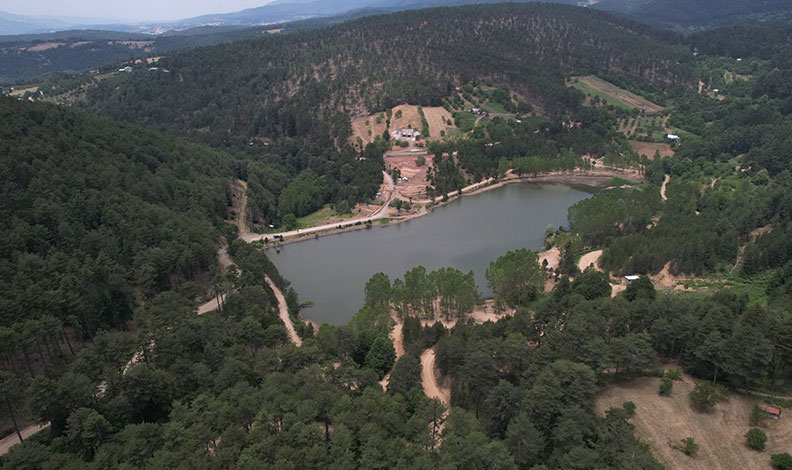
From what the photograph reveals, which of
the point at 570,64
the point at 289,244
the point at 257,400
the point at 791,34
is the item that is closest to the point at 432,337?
the point at 257,400

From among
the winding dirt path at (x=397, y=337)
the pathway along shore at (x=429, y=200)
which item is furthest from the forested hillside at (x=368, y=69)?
the winding dirt path at (x=397, y=337)

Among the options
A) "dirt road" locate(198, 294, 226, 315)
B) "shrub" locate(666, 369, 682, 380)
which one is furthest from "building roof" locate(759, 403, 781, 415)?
"dirt road" locate(198, 294, 226, 315)

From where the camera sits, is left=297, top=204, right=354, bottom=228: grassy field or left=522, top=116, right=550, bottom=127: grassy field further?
left=522, top=116, right=550, bottom=127: grassy field

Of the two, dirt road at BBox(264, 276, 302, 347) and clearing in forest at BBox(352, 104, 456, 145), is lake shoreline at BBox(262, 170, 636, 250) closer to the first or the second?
clearing in forest at BBox(352, 104, 456, 145)

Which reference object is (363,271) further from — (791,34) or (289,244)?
(791,34)

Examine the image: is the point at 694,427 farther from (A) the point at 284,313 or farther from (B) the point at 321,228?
(B) the point at 321,228

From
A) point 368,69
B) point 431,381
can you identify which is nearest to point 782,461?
point 431,381
